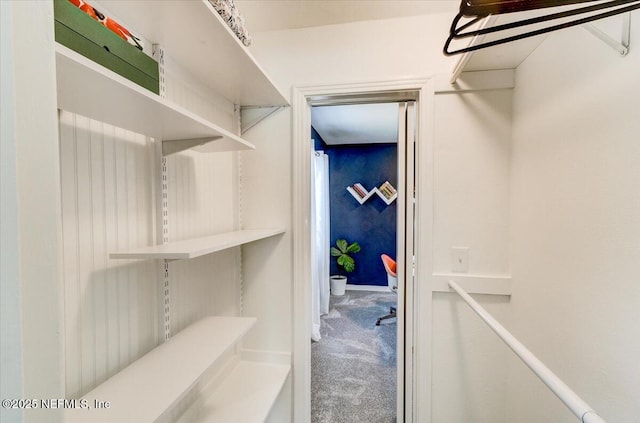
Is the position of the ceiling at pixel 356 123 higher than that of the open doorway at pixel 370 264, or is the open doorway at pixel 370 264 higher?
the ceiling at pixel 356 123

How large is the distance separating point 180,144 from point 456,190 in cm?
128

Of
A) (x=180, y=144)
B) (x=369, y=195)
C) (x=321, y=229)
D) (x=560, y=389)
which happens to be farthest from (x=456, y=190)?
(x=369, y=195)

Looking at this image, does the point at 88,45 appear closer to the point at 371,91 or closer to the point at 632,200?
the point at 371,91

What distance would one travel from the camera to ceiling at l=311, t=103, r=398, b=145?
272cm

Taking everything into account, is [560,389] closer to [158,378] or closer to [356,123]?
[158,378]

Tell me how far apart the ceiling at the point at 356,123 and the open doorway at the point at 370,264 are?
0.03 meters

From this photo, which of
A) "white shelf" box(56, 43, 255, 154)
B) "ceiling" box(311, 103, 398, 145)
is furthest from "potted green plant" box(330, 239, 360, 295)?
"white shelf" box(56, 43, 255, 154)

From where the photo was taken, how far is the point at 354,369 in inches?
89.6

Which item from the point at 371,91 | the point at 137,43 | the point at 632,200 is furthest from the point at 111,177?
the point at 632,200

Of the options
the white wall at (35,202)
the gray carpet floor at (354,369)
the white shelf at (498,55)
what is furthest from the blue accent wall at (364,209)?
the white wall at (35,202)

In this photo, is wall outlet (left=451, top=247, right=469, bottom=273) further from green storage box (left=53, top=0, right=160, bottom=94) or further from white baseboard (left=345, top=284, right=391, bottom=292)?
white baseboard (left=345, top=284, right=391, bottom=292)

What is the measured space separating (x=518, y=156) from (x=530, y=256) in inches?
18.3

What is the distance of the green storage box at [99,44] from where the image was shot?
54 cm

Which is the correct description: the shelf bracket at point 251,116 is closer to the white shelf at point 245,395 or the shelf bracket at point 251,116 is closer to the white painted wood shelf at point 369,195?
the white shelf at point 245,395
